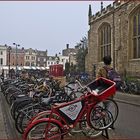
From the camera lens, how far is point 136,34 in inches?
1218

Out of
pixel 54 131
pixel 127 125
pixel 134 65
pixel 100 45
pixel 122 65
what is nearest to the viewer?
pixel 54 131

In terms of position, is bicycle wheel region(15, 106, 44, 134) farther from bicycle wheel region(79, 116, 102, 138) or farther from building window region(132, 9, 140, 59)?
building window region(132, 9, 140, 59)

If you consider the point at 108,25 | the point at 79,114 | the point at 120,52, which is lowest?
the point at 79,114

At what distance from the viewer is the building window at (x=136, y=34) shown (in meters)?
30.5

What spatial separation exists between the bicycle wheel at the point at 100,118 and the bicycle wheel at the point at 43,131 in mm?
864

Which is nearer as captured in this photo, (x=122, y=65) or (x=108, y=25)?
(x=122, y=65)

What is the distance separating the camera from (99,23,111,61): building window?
125 ft

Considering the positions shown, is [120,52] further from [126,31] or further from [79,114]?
[79,114]

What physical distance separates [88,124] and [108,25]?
32184 millimetres

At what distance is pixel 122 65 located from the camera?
3256 cm

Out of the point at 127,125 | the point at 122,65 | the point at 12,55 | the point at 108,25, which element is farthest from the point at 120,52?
the point at 12,55

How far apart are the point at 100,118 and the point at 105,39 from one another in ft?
107

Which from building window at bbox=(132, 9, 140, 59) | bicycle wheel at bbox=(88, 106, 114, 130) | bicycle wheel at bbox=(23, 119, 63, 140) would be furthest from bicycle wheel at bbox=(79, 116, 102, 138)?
building window at bbox=(132, 9, 140, 59)

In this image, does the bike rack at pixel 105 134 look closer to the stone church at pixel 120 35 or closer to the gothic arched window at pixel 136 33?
the stone church at pixel 120 35
